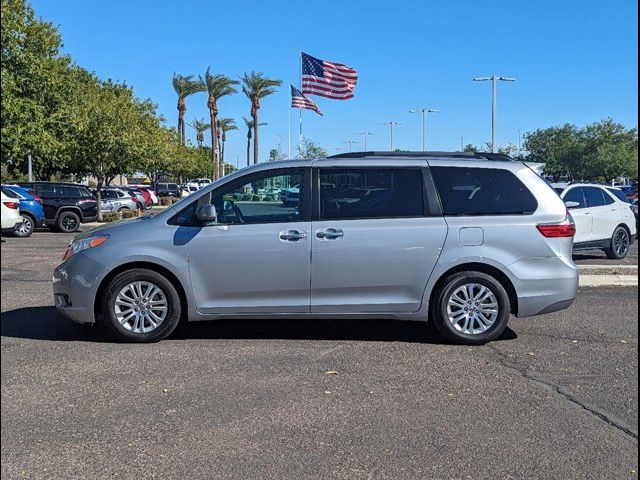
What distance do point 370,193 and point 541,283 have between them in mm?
1877

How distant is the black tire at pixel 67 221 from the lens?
21.1 m

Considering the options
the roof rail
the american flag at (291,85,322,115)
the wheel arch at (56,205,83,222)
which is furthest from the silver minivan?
the american flag at (291,85,322,115)

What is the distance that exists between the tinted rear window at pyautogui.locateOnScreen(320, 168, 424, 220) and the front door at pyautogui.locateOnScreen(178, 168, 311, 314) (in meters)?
0.28

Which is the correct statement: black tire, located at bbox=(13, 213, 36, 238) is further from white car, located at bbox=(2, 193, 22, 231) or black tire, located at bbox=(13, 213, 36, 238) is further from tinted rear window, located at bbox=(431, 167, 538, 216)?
white car, located at bbox=(2, 193, 22, 231)

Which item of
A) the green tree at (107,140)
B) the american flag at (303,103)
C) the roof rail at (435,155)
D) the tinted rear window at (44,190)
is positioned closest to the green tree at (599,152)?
the american flag at (303,103)

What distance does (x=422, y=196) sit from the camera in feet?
21.2

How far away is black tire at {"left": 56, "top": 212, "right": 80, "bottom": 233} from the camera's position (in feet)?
69.3

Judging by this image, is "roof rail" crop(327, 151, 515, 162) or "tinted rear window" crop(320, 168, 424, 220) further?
"roof rail" crop(327, 151, 515, 162)

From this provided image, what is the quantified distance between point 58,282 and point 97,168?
72.8 ft

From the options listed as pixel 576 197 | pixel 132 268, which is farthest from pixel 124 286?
pixel 576 197

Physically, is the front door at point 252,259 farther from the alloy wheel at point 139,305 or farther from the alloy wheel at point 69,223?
the alloy wheel at point 69,223

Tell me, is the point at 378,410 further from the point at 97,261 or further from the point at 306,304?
the point at 97,261

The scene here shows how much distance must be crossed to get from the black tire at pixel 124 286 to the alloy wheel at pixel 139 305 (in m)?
Result: 0.03

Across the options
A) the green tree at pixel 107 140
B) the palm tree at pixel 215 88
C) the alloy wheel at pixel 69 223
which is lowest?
the alloy wheel at pixel 69 223
